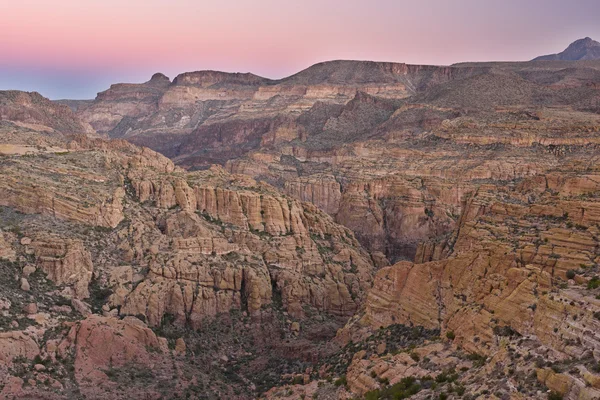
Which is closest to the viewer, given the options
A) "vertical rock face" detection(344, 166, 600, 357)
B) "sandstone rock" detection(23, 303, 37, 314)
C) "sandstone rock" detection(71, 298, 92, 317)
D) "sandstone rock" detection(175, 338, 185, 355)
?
"vertical rock face" detection(344, 166, 600, 357)

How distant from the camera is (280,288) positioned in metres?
60.2

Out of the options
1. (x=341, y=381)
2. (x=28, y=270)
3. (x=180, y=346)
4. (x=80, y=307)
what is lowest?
(x=180, y=346)

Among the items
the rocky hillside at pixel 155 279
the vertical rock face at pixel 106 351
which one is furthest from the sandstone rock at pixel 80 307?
the vertical rock face at pixel 106 351

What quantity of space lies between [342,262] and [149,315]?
74.0ft

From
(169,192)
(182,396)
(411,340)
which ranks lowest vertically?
(182,396)

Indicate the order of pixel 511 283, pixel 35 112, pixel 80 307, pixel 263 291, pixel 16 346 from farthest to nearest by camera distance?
pixel 35 112 < pixel 263 291 < pixel 80 307 < pixel 16 346 < pixel 511 283

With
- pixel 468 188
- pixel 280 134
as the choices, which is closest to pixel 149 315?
pixel 468 188

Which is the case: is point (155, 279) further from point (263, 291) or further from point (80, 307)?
point (263, 291)

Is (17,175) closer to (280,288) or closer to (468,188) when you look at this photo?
(280,288)

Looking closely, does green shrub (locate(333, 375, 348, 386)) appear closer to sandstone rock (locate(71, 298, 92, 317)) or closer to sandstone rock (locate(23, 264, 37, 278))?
sandstone rock (locate(71, 298, 92, 317))

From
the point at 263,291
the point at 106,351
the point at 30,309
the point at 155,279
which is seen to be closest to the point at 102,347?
the point at 106,351

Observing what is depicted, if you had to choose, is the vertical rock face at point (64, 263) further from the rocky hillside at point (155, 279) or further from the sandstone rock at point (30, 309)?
the sandstone rock at point (30, 309)

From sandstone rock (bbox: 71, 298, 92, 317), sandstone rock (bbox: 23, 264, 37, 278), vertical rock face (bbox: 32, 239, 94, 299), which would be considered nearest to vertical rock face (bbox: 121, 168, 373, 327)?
sandstone rock (bbox: 71, 298, 92, 317)

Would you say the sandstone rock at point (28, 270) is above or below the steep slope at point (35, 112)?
below
